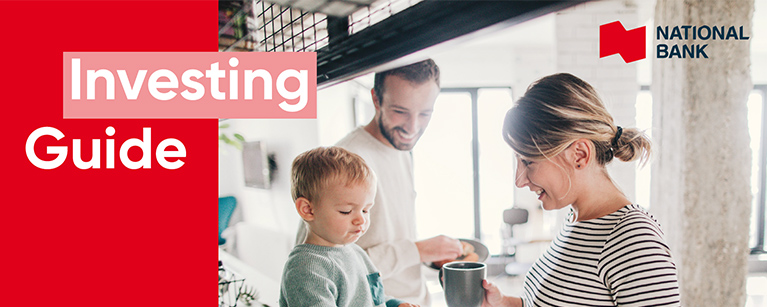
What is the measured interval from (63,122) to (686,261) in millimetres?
1738

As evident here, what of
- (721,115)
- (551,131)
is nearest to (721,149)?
(721,115)

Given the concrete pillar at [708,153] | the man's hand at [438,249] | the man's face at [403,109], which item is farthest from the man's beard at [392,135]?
the concrete pillar at [708,153]

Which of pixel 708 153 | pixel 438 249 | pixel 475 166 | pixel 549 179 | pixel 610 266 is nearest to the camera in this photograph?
pixel 610 266

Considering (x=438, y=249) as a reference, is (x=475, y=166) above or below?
above

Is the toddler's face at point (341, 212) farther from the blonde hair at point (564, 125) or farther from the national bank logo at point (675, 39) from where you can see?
the national bank logo at point (675, 39)

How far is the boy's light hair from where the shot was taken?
832 millimetres

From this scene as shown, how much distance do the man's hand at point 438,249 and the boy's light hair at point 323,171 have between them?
0.32 metres

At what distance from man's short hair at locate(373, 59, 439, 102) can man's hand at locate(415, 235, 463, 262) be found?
0.40 meters

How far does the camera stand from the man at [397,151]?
111 cm

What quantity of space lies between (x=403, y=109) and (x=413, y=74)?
0.09m

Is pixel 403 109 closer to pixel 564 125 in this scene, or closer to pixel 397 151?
pixel 397 151

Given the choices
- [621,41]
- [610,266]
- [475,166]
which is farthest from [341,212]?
[475,166]

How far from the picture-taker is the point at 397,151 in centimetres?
122

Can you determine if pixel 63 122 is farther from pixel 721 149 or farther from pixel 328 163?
pixel 721 149
